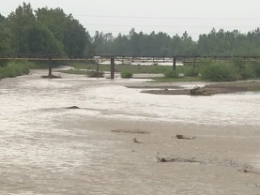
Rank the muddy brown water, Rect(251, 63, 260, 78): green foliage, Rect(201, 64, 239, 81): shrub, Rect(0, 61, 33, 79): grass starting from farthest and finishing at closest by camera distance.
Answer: Rect(251, 63, 260, 78): green foliage
Rect(0, 61, 33, 79): grass
Rect(201, 64, 239, 81): shrub
the muddy brown water

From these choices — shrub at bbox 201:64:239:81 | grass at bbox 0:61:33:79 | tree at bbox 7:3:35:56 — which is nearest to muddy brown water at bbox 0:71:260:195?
shrub at bbox 201:64:239:81

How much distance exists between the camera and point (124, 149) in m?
16.2

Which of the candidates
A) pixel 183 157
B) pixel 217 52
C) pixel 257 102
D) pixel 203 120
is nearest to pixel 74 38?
pixel 217 52

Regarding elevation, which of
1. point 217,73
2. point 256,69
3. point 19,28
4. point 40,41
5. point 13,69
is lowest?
point 13,69

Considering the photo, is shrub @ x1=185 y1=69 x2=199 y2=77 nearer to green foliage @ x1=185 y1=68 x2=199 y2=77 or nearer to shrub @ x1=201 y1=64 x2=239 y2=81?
green foliage @ x1=185 y1=68 x2=199 y2=77

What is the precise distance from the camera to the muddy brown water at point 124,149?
11594 millimetres

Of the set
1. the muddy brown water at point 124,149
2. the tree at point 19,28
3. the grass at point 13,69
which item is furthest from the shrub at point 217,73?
the tree at point 19,28

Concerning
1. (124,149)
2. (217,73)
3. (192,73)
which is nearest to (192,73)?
(192,73)

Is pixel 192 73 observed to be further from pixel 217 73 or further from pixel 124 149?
pixel 124 149

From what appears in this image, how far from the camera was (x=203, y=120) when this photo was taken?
80.0 ft

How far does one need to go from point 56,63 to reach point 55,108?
7139cm

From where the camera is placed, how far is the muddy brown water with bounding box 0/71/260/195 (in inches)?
456

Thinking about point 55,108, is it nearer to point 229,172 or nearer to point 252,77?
point 229,172

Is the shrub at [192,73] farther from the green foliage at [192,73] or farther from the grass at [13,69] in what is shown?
the grass at [13,69]
